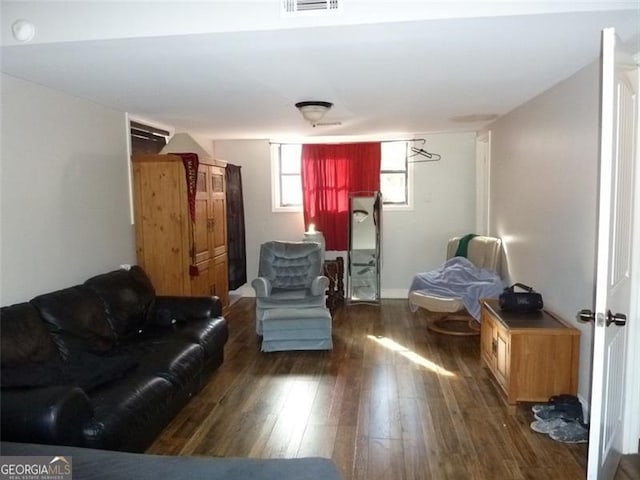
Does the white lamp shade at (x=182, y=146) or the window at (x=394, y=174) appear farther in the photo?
the window at (x=394, y=174)

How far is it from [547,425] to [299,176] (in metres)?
4.60

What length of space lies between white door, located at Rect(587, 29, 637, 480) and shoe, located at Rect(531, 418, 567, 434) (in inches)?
19.7

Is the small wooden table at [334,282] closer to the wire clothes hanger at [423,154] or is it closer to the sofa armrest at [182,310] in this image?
the wire clothes hanger at [423,154]

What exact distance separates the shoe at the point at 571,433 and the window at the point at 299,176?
3.90 meters

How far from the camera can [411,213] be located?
6.38m

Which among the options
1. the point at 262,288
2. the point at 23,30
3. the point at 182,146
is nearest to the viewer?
the point at 23,30

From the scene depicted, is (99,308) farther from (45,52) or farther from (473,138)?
(473,138)

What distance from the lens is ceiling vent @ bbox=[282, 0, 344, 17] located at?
80.7 inches

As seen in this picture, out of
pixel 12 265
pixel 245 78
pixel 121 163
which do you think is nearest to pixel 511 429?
pixel 245 78

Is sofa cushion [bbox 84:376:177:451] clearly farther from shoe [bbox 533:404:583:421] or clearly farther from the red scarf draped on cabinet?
shoe [bbox 533:404:583:421]

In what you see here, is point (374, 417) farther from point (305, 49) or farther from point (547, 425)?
point (305, 49)

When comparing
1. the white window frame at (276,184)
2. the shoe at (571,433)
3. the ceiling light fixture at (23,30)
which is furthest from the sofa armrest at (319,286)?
the ceiling light fixture at (23,30)

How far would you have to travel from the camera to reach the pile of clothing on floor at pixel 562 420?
279 cm

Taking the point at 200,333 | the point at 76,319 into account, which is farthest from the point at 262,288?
the point at 76,319
